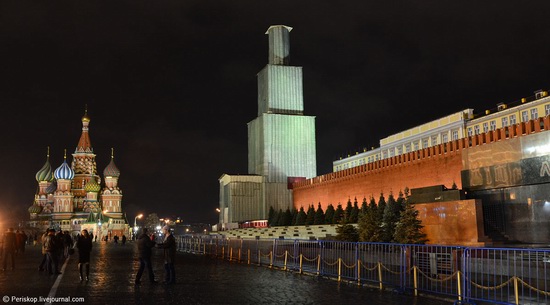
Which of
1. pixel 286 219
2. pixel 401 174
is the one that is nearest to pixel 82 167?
pixel 286 219

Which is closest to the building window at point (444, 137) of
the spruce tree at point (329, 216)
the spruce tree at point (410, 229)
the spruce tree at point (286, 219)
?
the spruce tree at point (286, 219)

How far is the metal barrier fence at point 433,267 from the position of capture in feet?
23.3

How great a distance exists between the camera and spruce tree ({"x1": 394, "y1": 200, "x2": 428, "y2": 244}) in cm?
1509

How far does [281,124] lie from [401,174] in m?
12.9

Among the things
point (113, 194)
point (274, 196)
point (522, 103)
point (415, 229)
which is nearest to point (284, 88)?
point (274, 196)

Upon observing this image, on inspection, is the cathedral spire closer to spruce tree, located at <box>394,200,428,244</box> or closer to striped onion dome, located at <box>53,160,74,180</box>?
striped onion dome, located at <box>53,160,74,180</box>

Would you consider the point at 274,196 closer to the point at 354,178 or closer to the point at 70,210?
the point at 354,178

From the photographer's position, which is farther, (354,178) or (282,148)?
(282,148)

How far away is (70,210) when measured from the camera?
56.4 metres

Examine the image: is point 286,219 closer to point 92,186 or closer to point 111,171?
point 92,186

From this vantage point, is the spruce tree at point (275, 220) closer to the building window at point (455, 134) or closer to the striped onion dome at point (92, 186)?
the building window at point (455, 134)

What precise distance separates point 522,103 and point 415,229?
25.1 metres

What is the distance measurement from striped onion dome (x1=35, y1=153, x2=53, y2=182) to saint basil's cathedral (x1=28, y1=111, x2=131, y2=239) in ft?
0.36

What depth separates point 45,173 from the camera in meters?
64.1
